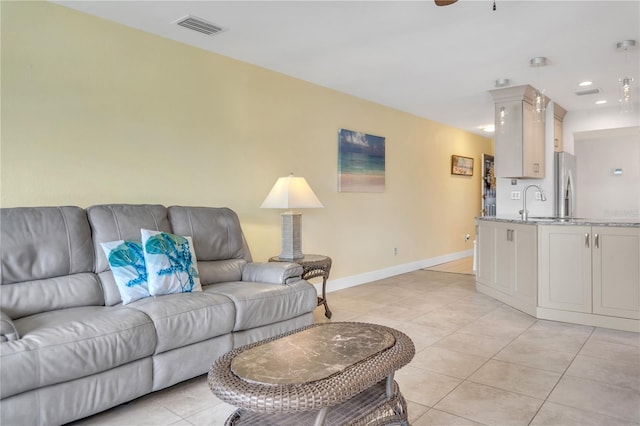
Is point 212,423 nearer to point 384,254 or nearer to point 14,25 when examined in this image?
point 14,25

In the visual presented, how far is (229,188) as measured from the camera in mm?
3824

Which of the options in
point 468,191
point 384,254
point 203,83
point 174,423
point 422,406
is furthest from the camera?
point 468,191

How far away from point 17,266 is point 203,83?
2080 mm

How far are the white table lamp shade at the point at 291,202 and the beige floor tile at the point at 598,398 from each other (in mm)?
2186

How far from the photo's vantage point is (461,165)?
7688mm

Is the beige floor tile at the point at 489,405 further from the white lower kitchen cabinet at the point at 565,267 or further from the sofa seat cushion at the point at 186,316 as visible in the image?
the white lower kitchen cabinet at the point at 565,267

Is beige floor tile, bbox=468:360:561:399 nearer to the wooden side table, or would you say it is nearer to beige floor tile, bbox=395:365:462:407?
beige floor tile, bbox=395:365:462:407

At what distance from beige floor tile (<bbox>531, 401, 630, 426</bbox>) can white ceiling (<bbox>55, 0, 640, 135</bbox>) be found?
2.52 meters

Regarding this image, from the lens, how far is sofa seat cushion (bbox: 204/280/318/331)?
258 cm

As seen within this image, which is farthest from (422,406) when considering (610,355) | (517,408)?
(610,355)

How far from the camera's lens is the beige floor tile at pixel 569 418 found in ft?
6.42

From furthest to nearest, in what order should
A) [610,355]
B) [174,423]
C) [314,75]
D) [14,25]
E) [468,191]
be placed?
1. [468,191]
2. [314,75]
3. [610,355]
4. [14,25]
5. [174,423]

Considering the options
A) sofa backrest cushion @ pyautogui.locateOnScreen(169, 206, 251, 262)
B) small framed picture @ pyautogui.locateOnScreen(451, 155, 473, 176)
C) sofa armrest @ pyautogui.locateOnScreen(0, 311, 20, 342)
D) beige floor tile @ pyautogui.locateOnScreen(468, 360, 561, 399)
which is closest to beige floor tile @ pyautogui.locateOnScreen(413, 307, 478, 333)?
beige floor tile @ pyautogui.locateOnScreen(468, 360, 561, 399)

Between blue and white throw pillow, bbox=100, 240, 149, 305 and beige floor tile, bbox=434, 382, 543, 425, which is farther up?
blue and white throw pillow, bbox=100, 240, 149, 305
